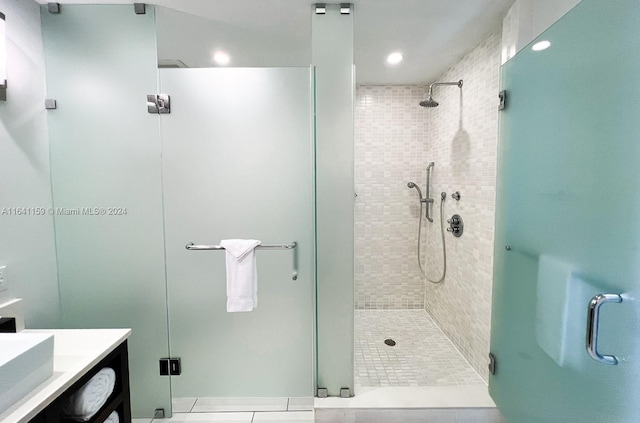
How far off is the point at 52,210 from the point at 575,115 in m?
2.63

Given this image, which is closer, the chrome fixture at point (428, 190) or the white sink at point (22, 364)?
the white sink at point (22, 364)

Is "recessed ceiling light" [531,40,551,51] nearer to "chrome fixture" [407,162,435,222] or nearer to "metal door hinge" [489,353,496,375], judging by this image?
"chrome fixture" [407,162,435,222]

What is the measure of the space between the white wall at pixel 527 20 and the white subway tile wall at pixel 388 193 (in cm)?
121

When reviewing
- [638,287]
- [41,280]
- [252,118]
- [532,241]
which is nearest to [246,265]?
[252,118]

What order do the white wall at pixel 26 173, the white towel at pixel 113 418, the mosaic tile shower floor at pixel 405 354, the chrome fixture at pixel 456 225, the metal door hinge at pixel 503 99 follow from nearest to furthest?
the white towel at pixel 113 418 → the white wall at pixel 26 173 → the metal door hinge at pixel 503 99 → the mosaic tile shower floor at pixel 405 354 → the chrome fixture at pixel 456 225

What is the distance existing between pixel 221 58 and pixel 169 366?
86.7 inches

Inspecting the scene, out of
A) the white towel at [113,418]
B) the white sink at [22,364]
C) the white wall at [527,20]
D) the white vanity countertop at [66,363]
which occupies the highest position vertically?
the white wall at [527,20]

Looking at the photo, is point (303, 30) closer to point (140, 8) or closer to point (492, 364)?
point (140, 8)

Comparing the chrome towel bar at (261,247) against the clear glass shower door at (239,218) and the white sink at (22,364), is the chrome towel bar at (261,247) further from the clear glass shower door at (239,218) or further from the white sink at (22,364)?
the white sink at (22,364)

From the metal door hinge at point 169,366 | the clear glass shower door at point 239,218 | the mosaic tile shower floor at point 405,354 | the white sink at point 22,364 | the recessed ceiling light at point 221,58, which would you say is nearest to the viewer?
the white sink at point 22,364

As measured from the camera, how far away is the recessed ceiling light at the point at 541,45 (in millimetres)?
1233

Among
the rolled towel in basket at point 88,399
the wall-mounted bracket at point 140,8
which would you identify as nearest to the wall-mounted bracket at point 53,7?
the wall-mounted bracket at point 140,8

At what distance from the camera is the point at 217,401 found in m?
1.81

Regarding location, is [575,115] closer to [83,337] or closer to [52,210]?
[83,337]
